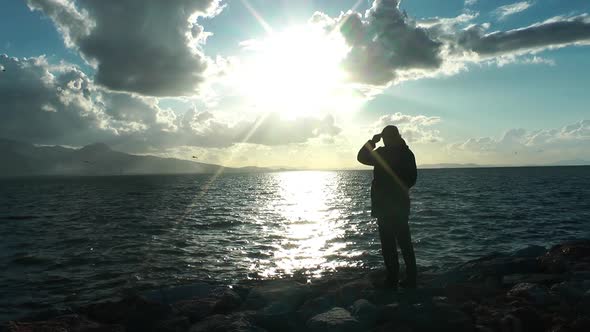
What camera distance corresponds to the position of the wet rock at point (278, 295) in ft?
30.5

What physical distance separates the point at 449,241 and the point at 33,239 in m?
24.0

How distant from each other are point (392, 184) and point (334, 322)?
120 inches

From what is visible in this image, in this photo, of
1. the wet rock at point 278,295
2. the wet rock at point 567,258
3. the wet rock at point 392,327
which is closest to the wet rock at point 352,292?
the wet rock at point 278,295

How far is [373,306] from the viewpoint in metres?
7.80

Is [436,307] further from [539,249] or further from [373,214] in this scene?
[539,249]

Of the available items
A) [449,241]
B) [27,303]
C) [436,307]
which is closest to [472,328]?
[436,307]

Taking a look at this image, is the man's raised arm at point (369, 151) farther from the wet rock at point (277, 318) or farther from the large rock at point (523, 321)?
the large rock at point (523, 321)

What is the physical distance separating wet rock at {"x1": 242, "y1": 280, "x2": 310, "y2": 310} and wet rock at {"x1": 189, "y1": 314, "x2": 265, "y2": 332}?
1.30m

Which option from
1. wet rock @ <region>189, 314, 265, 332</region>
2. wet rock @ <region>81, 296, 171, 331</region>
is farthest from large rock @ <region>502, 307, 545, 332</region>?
wet rock @ <region>81, 296, 171, 331</region>

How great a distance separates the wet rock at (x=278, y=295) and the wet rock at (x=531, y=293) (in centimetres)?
483

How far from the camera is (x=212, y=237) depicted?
2319cm

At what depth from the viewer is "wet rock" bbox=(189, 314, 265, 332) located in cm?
746

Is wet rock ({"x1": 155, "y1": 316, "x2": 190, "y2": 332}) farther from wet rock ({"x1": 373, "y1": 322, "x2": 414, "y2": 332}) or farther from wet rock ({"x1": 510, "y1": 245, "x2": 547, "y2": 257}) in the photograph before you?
wet rock ({"x1": 510, "y1": 245, "x2": 547, "y2": 257})

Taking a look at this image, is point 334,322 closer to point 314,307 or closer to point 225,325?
point 314,307
